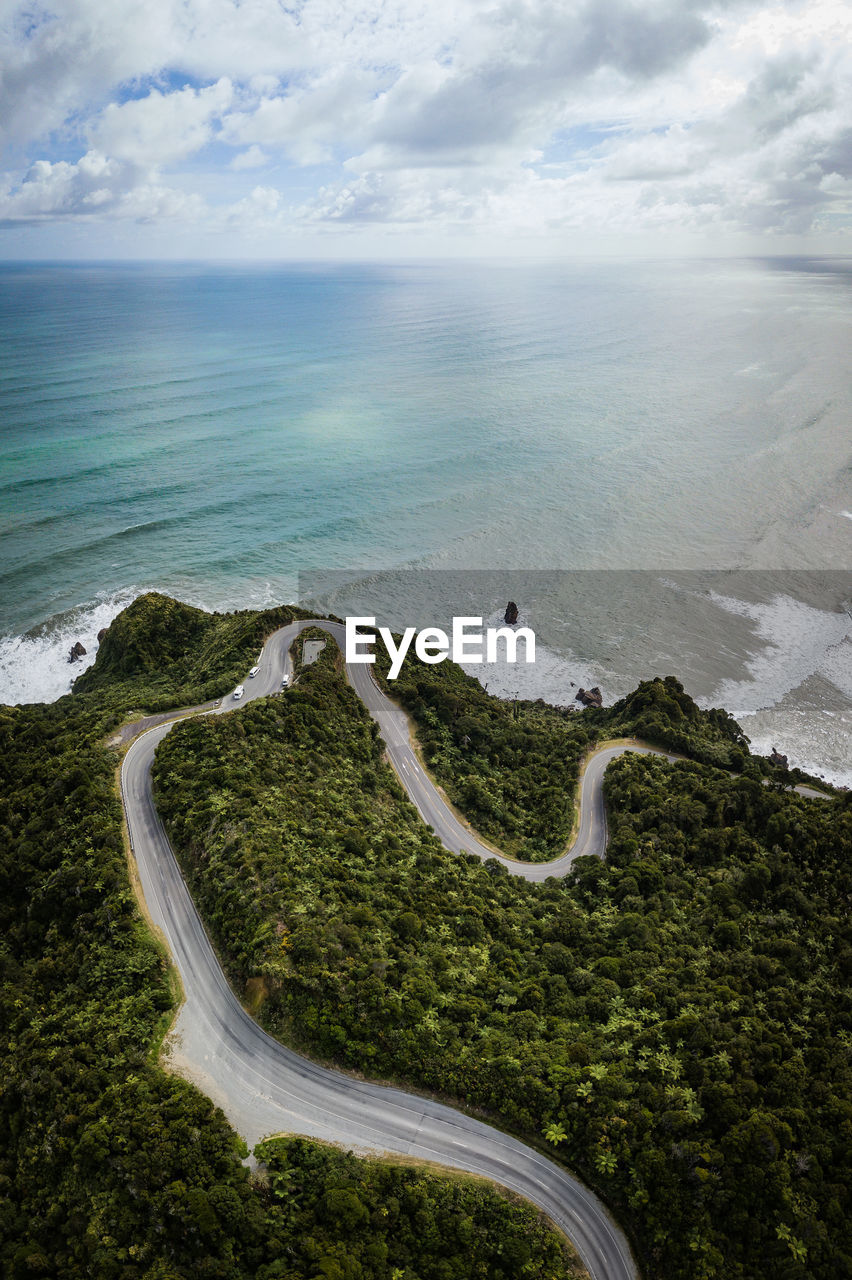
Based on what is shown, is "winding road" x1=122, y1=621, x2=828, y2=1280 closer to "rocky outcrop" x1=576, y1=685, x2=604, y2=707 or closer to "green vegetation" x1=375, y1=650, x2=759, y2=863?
"green vegetation" x1=375, y1=650, x2=759, y2=863

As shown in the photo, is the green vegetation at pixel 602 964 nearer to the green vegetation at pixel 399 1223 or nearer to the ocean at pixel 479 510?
the green vegetation at pixel 399 1223

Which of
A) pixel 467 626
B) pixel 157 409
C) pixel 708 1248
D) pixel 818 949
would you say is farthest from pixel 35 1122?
pixel 157 409

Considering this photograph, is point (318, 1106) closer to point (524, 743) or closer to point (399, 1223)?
point (399, 1223)

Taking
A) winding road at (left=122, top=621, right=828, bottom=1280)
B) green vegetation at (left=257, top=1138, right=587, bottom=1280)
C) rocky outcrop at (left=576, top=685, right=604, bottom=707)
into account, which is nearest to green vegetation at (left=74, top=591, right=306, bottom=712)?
winding road at (left=122, top=621, right=828, bottom=1280)

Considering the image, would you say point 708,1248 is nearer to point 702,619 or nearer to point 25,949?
point 25,949

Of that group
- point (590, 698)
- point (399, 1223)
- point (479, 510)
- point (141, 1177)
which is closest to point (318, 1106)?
point (399, 1223)

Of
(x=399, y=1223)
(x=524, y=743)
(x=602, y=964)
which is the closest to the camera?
(x=399, y=1223)
